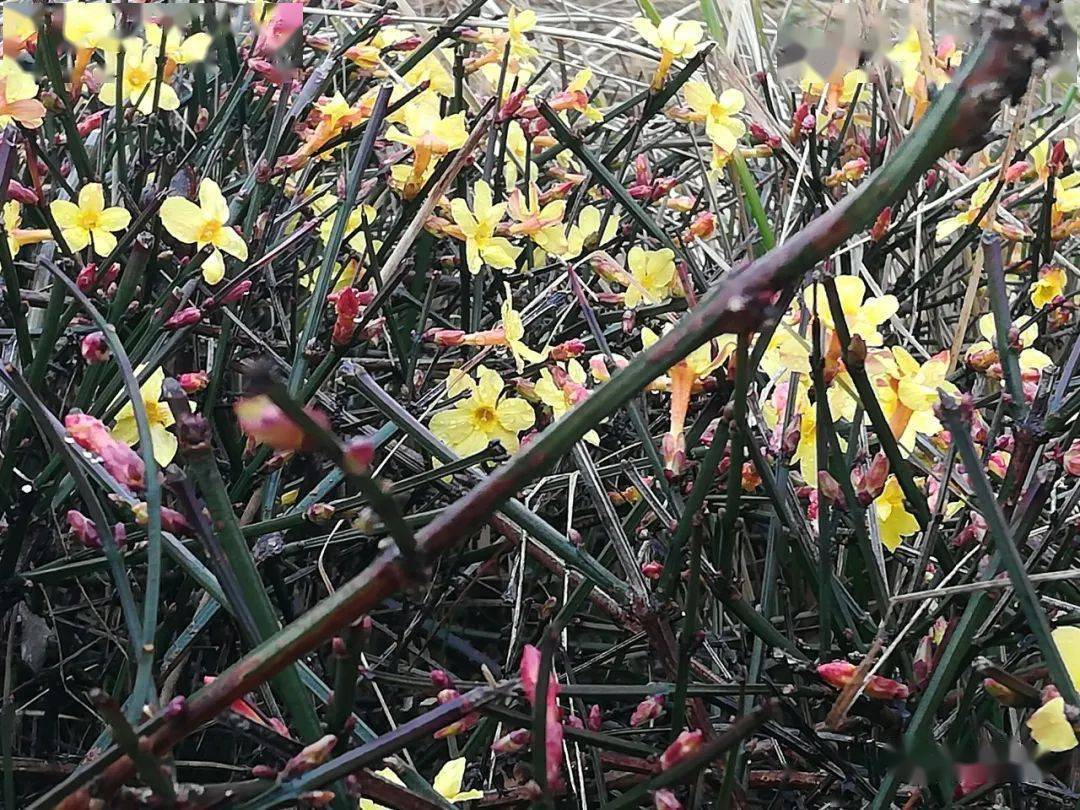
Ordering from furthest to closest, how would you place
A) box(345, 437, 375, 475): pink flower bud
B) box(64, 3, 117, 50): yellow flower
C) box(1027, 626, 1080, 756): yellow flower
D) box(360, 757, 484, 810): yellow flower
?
box(64, 3, 117, 50): yellow flower
box(360, 757, 484, 810): yellow flower
box(1027, 626, 1080, 756): yellow flower
box(345, 437, 375, 475): pink flower bud

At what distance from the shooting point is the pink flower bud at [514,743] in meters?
0.83

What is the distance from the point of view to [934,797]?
2.88ft

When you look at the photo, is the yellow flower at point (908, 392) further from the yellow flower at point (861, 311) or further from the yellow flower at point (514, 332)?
the yellow flower at point (514, 332)

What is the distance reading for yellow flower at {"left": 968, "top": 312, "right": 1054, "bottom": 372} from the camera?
1166 mm

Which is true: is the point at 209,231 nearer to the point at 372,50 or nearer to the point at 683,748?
the point at 372,50

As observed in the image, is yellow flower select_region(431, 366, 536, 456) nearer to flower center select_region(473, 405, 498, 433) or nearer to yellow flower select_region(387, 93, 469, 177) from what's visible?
flower center select_region(473, 405, 498, 433)

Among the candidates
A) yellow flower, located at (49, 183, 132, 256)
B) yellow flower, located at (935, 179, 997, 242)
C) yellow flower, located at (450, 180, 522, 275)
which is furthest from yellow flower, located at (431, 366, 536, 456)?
yellow flower, located at (935, 179, 997, 242)

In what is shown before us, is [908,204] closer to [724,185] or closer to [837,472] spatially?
[724,185]

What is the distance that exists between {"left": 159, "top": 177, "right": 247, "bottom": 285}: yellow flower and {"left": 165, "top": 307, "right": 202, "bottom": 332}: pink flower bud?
61mm

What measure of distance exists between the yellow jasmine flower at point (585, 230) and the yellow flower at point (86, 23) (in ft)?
2.05

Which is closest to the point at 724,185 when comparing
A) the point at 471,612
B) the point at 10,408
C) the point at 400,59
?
the point at 400,59

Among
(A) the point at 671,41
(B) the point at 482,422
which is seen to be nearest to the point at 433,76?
(A) the point at 671,41

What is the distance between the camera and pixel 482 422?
1.14 metres

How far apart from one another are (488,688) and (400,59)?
5.41 ft
